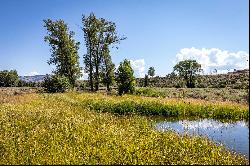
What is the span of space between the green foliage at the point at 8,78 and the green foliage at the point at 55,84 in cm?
6752

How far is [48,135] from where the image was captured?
12.5 metres

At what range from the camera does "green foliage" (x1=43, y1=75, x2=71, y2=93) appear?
165 feet

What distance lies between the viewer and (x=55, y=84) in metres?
50.3

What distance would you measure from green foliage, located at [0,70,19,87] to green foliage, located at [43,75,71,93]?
2658 inches

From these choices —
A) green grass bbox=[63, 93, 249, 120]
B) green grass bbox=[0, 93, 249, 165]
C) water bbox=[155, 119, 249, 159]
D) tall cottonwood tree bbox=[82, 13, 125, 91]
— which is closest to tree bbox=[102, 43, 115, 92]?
tall cottonwood tree bbox=[82, 13, 125, 91]

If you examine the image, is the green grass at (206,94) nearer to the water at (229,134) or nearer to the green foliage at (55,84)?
the green foliage at (55,84)

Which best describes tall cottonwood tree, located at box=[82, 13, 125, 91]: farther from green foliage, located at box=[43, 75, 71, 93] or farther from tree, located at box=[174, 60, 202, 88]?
tree, located at box=[174, 60, 202, 88]

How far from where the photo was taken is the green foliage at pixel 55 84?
1978 inches

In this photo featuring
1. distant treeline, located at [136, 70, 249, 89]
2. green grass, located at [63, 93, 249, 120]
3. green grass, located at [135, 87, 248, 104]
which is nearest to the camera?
green grass, located at [63, 93, 249, 120]

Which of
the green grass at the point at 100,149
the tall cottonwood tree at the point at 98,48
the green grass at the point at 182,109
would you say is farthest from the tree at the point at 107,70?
the green grass at the point at 100,149

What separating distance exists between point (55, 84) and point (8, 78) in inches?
3068

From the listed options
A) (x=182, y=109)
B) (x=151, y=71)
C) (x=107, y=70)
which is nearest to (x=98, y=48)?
(x=107, y=70)

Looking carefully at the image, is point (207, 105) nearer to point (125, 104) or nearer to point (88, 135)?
point (125, 104)

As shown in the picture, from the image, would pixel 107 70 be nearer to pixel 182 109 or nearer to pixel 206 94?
pixel 206 94
